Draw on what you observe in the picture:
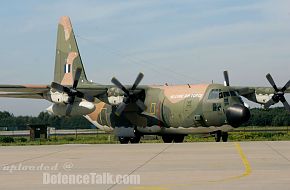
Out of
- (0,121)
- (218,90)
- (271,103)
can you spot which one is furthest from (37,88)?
(0,121)

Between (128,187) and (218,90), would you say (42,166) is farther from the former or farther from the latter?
(218,90)

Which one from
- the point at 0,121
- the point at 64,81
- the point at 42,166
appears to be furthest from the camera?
the point at 0,121

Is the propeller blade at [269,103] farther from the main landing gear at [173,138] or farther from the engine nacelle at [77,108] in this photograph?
the engine nacelle at [77,108]

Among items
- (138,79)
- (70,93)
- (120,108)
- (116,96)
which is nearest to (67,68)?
(70,93)

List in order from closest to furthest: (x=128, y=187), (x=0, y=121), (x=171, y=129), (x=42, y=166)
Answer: (x=128, y=187) → (x=42, y=166) → (x=171, y=129) → (x=0, y=121)

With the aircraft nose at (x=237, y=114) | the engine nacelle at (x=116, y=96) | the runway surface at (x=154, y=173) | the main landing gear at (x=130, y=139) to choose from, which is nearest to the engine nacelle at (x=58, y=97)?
the engine nacelle at (x=116, y=96)

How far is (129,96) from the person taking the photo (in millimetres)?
36469

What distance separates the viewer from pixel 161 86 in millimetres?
37969

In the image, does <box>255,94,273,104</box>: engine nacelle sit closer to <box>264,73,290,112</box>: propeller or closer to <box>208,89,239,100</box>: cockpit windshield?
<box>264,73,290,112</box>: propeller

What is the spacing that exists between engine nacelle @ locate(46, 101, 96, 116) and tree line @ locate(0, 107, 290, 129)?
51.0 m

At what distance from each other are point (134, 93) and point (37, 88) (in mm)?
6732

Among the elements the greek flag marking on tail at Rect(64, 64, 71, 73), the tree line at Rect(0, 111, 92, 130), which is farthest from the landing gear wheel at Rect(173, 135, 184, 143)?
the tree line at Rect(0, 111, 92, 130)

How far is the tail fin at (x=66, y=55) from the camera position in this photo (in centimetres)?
4341

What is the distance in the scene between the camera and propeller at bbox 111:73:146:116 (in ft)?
118
